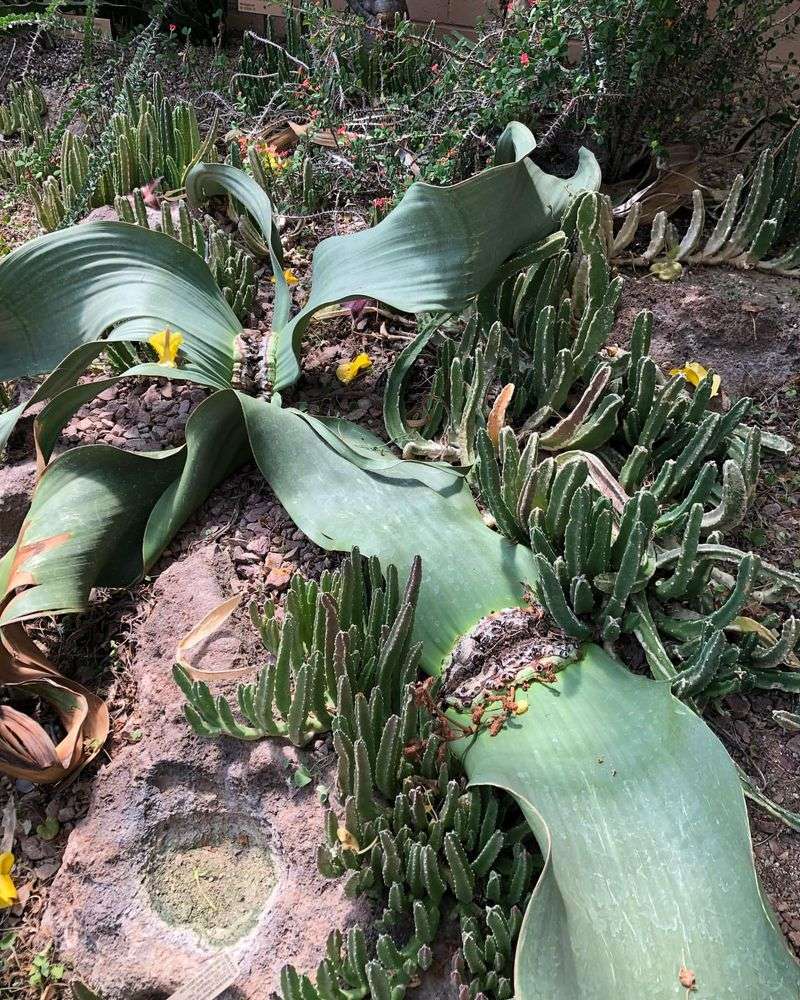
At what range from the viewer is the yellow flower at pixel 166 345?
168 cm

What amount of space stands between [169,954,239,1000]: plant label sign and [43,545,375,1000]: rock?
24 mm

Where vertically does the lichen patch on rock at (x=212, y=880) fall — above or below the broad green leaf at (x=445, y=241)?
below

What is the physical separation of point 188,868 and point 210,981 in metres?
0.21

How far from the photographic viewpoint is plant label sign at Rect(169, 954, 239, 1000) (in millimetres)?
1187

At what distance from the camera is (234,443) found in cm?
169

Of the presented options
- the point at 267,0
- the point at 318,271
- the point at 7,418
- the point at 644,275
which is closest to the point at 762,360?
the point at 644,275

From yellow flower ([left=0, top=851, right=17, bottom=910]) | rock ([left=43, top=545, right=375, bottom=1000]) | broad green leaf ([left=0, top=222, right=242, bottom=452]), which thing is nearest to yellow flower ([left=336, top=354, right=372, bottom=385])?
broad green leaf ([left=0, top=222, right=242, bottom=452])

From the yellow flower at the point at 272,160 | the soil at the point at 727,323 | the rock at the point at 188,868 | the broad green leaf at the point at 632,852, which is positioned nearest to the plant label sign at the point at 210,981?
the rock at the point at 188,868

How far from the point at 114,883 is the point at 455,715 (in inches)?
24.2

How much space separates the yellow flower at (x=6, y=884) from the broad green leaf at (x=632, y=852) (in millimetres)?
760

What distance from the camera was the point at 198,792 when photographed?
1395mm

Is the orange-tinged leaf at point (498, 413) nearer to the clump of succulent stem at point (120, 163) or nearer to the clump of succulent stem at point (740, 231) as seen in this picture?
the clump of succulent stem at point (740, 231)

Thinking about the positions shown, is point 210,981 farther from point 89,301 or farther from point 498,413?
point 89,301

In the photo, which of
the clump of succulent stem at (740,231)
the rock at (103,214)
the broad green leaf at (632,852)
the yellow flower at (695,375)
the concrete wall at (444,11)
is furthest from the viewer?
the concrete wall at (444,11)
